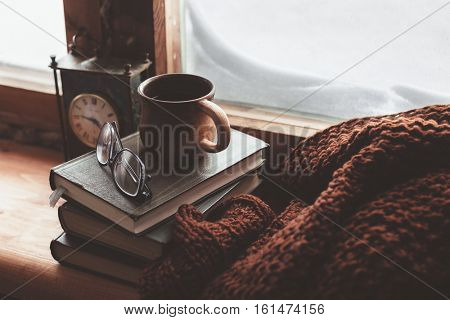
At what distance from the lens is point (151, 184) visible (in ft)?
2.76

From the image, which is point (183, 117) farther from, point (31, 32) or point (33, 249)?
point (31, 32)

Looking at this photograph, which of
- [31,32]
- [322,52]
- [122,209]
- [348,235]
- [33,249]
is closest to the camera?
[348,235]

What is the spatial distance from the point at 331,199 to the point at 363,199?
0.05m

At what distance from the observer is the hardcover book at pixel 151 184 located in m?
0.78

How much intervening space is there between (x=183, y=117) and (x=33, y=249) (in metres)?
0.35

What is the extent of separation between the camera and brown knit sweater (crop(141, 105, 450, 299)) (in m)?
0.63

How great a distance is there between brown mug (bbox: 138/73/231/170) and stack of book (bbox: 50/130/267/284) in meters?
0.05

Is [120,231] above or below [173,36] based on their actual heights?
below

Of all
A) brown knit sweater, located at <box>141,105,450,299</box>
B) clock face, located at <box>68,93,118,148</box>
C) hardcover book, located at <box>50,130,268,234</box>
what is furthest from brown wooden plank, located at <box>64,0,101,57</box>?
brown knit sweater, located at <box>141,105,450,299</box>

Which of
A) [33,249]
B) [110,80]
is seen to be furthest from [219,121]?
[33,249]

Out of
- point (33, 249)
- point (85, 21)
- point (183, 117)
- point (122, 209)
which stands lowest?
point (33, 249)

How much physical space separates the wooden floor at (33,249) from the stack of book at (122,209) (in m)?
0.02

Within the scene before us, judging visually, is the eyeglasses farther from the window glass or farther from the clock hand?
the window glass
